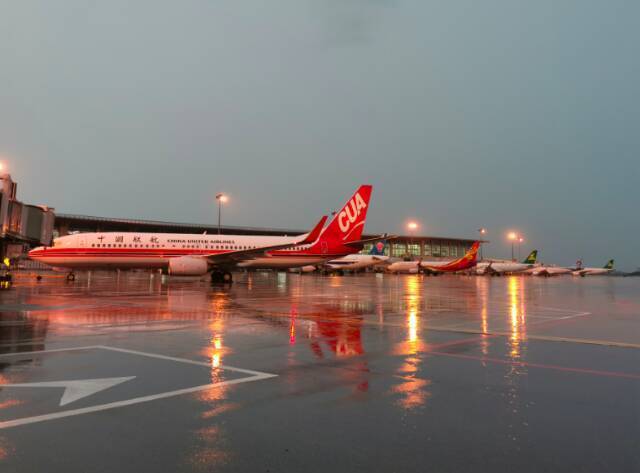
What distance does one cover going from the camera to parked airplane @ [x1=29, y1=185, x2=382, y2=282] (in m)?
33.2

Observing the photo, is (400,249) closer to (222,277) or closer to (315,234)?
(315,234)

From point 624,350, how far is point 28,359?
11.2 m

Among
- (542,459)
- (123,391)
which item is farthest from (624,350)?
(123,391)

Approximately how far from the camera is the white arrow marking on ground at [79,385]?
→ 18.0ft

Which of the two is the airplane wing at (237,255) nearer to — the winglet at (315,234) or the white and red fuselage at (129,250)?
the white and red fuselage at (129,250)

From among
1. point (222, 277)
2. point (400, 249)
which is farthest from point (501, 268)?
point (222, 277)

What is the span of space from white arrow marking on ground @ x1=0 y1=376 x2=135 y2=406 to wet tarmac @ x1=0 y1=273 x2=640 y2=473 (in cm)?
3

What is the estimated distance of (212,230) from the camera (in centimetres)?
10925

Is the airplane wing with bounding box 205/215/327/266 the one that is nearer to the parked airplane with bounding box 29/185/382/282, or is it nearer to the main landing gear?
the parked airplane with bounding box 29/185/382/282

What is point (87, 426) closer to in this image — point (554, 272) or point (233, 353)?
point (233, 353)

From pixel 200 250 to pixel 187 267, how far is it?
205 inches

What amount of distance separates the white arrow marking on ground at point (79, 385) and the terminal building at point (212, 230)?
80001 millimetres

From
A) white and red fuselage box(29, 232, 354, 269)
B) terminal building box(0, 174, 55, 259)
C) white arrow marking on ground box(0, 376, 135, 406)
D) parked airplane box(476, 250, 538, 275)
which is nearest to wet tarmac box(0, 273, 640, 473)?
white arrow marking on ground box(0, 376, 135, 406)

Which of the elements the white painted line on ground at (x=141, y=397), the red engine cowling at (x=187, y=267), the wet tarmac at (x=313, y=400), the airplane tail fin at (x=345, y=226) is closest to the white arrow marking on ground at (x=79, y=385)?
the wet tarmac at (x=313, y=400)
